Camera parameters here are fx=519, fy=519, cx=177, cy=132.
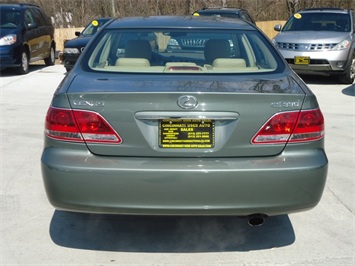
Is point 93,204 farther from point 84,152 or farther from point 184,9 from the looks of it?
point 184,9

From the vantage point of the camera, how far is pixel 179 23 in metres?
4.25

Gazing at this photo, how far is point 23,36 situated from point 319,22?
24.4 feet

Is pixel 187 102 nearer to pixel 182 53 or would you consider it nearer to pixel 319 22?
pixel 182 53

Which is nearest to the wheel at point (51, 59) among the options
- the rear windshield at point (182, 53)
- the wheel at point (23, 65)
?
the wheel at point (23, 65)

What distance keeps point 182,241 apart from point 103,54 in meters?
1.65

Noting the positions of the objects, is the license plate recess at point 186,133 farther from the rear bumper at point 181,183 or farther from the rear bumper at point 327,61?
the rear bumper at point 327,61

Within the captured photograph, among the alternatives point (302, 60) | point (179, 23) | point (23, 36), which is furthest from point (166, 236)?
point (23, 36)

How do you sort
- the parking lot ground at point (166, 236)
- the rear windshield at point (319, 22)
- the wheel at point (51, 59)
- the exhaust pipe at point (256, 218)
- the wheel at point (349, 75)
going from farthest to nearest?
the wheel at point (51, 59) → the rear windshield at point (319, 22) → the wheel at point (349, 75) → the parking lot ground at point (166, 236) → the exhaust pipe at point (256, 218)

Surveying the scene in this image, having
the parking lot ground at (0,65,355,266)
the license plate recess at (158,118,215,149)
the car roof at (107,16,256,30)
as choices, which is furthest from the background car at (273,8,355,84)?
the license plate recess at (158,118,215,149)

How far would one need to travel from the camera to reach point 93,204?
3160mm

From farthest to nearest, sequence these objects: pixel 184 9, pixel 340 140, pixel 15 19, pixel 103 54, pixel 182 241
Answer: pixel 184 9 → pixel 15 19 → pixel 340 140 → pixel 103 54 → pixel 182 241

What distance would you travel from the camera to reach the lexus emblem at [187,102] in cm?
304

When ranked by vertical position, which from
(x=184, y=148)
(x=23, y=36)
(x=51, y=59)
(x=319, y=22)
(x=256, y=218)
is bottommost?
(x=51, y=59)

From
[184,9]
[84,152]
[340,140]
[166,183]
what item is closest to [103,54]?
[84,152]
